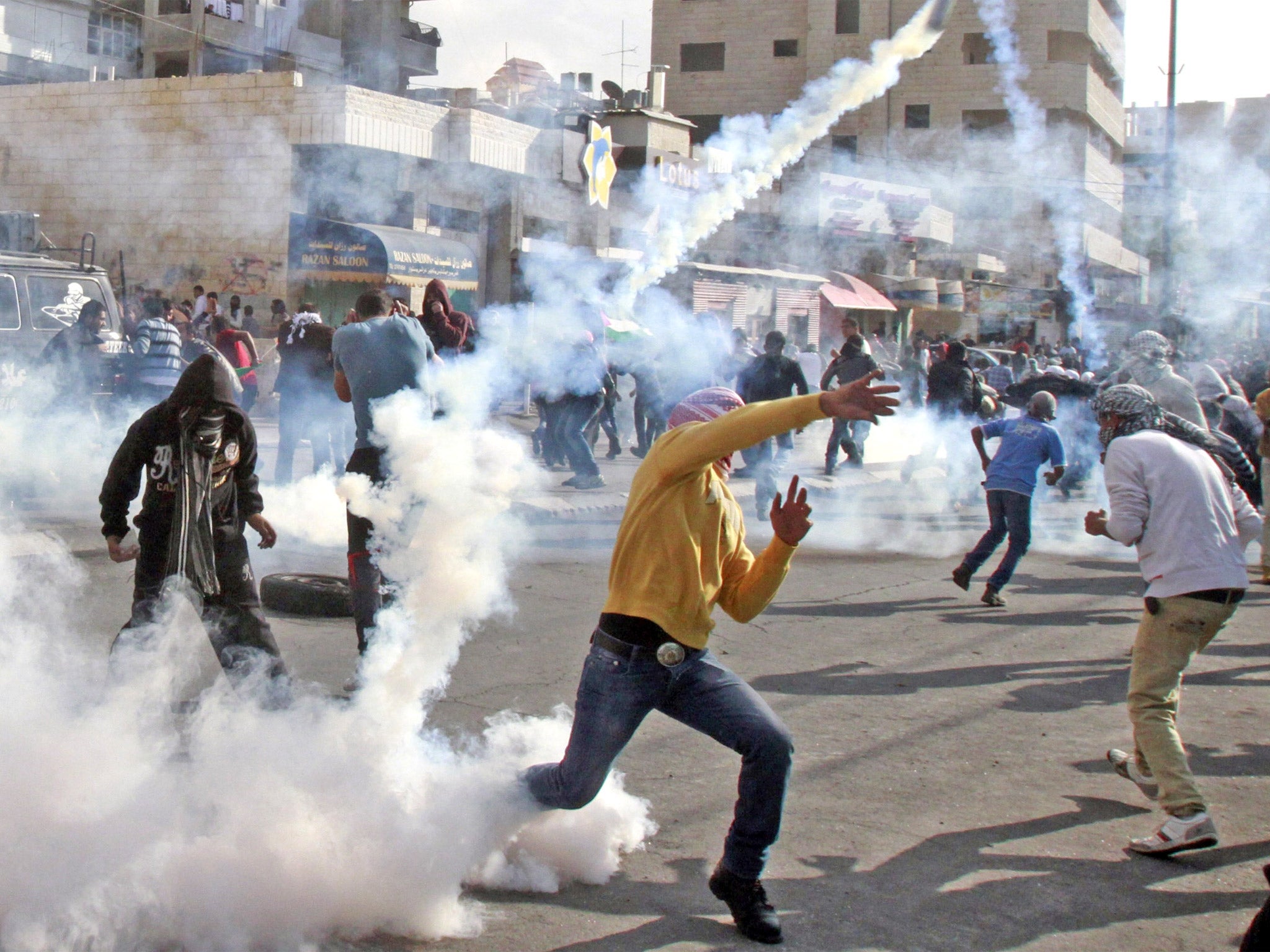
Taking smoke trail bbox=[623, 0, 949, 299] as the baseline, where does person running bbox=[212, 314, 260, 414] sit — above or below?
below

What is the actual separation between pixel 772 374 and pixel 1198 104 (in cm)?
5454

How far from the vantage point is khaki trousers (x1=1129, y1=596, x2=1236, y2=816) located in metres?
4.18

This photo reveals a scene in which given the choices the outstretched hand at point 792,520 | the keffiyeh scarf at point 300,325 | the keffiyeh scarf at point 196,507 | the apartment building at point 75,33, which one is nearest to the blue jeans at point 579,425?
the keffiyeh scarf at point 300,325

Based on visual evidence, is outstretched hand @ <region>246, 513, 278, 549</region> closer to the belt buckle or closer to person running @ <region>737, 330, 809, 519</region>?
the belt buckle

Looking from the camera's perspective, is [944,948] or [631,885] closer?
[944,948]

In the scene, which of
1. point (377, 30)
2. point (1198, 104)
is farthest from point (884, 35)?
point (377, 30)

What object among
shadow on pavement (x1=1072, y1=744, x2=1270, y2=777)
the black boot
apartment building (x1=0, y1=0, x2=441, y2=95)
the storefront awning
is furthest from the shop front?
the black boot

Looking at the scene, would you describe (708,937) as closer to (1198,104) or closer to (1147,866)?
(1147,866)

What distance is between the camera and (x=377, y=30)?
22.0 meters

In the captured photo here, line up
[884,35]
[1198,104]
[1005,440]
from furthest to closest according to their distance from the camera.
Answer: [1198,104], [884,35], [1005,440]

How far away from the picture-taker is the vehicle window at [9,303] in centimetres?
1052

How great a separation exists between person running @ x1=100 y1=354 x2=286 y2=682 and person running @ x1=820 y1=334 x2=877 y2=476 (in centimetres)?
975

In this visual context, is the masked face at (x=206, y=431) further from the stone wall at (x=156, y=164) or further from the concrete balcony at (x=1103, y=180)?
the concrete balcony at (x=1103, y=180)

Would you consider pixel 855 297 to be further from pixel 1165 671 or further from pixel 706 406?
pixel 706 406
